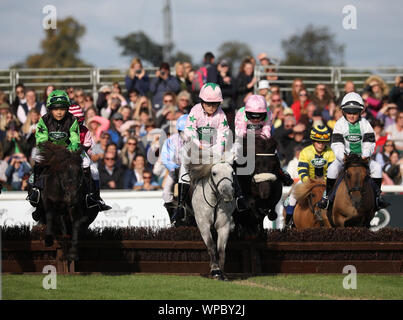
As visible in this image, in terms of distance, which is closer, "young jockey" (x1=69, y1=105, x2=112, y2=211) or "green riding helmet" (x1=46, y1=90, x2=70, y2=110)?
"green riding helmet" (x1=46, y1=90, x2=70, y2=110)

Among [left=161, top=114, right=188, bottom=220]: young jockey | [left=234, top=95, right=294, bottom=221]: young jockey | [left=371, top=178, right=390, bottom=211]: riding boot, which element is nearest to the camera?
[left=234, top=95, right=294, bottom=221]: young jockey

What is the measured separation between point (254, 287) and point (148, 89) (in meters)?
11.8

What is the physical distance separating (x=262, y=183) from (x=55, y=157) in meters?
2.77

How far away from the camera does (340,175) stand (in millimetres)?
13750

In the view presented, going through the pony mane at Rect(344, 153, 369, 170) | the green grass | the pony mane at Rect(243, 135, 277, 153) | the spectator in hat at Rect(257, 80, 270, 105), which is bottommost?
the green grass

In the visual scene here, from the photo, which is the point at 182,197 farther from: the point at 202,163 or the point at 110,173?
the point at 110,173

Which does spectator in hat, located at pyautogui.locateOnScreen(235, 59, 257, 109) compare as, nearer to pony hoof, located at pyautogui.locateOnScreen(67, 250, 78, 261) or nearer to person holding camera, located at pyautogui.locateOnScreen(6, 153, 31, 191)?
person holding camera, located at pyautogui.locateOnScreen(6, 153, 31, 191)

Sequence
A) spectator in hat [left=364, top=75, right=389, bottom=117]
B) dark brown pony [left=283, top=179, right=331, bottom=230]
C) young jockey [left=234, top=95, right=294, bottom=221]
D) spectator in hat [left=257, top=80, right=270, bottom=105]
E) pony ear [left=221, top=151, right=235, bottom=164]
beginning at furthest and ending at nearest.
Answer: spectator in hat [left=364, top=75, right=389, bottom=117] < spectator in hat [left=257, top=80, right=270, bottom=105] < dark brown pony [left=283, top=179, right=331, bottom=230] < young jockey [left=234, top=95, right=294, bottom=221] < pony ear [left=221, top=151, right=235, bottom=164]

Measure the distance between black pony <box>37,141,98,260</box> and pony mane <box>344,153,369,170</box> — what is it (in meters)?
4.08

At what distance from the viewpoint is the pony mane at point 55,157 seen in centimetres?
1168

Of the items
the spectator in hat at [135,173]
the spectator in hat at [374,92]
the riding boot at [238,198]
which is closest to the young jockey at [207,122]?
the riding boot at [238,198]

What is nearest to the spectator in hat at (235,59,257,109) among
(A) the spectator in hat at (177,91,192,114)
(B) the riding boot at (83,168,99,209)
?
(A) the spectator in hat at (177,91,192,114)

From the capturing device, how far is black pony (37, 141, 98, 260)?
11547 mm

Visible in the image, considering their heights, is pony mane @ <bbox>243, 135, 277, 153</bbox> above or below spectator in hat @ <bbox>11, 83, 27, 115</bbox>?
below
